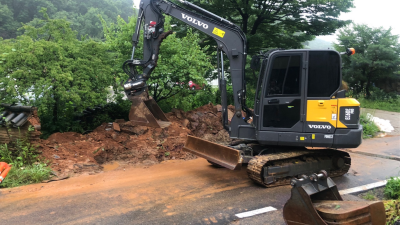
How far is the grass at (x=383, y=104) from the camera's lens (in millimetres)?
17938

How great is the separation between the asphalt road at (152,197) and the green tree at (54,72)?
8.68 ft

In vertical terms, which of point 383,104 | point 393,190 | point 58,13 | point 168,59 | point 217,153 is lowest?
Result: point 393,190

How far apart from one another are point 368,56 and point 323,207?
19044 millimetres

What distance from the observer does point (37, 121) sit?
6.61 m

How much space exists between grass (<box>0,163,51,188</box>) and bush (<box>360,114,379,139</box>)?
1090 centimetres

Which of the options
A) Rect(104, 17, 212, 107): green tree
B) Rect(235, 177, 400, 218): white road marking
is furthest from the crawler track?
Rect(104, 17, 212, 107): green tree

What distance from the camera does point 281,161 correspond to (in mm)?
5762

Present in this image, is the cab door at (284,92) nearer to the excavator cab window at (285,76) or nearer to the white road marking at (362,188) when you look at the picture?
the excavator cab window at (285,76)

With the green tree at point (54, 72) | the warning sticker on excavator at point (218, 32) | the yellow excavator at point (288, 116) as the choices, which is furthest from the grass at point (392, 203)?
the green tree at point (54, 72)

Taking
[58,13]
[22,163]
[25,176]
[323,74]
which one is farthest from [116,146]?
[58,13]

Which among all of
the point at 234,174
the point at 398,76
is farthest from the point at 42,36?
the point at 398,76

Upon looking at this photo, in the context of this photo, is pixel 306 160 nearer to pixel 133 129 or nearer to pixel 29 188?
pixel 133 129

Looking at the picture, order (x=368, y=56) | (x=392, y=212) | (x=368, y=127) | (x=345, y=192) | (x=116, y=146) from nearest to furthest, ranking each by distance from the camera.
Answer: (x=392, y=212), (x=345, y=192), (x=116, y=146), (x=368, y=127), (x=368, y=56)

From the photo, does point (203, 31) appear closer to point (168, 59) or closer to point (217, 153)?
point (217, 153)
